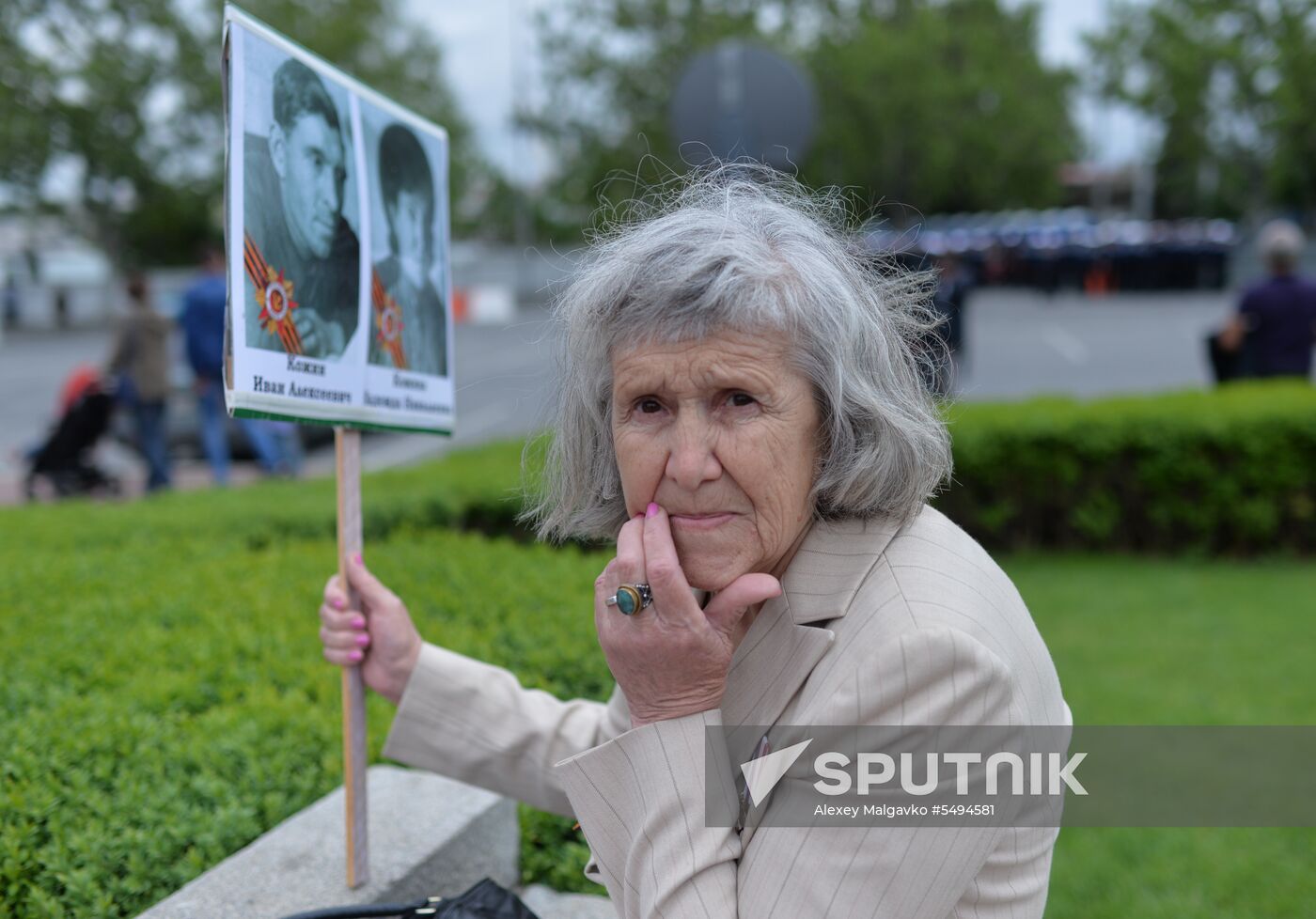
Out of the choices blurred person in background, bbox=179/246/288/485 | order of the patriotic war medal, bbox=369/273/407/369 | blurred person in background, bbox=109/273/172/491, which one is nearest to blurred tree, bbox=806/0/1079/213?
blurred person in background, bbox=179/246/288/485

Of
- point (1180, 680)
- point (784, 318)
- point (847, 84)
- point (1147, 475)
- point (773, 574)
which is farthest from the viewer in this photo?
point (847, 84)

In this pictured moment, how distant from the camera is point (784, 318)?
1729mm

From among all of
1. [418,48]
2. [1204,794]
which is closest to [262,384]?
[1204,794]

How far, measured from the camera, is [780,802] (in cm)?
169

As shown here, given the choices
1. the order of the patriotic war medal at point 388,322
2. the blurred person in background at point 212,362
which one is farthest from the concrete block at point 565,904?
the blurred person in background at point 212,362

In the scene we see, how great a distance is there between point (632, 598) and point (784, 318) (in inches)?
17.8

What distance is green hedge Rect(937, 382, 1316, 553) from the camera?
7.74m

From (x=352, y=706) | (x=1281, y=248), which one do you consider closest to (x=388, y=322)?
(x=352, y=706)

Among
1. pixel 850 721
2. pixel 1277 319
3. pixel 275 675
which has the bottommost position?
pixel 275 675

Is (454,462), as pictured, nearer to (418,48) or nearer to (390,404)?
(390,404)

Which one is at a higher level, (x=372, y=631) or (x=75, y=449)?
(x=75, y=449)

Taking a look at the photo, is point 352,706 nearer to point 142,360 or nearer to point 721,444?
point 721,444

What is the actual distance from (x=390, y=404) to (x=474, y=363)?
2114 centimetres

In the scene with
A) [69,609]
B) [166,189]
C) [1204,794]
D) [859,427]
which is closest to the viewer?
[859,427]
